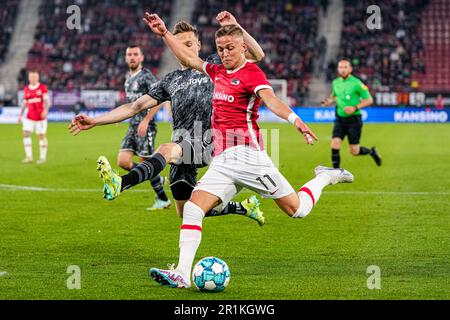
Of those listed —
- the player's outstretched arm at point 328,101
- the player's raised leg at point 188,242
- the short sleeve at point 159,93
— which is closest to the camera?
the player's raised leg at point 188,242

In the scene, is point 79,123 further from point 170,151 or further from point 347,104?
point 347,104

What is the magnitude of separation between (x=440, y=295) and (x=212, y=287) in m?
1.91

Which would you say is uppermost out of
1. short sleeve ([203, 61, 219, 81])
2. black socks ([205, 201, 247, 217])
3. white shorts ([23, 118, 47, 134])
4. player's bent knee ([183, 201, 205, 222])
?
short sleeve ([203, 61, 219, 81])

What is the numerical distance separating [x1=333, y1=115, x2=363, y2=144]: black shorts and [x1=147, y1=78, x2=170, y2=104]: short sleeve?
10204 mm

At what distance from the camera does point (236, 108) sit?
8.09m

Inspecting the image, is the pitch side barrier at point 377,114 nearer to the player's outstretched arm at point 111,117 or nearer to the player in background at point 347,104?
the player in background at point 347,104

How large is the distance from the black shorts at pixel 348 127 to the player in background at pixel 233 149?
11363 mm

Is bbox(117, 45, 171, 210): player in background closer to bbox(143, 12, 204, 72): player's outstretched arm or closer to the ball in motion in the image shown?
bbox(143, 12, 204, 72): player's outstretched arm

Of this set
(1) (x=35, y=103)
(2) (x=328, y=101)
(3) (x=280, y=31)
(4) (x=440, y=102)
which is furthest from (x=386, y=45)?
(2) (x=328, y=101)

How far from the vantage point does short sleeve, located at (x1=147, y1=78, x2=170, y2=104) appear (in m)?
9.53

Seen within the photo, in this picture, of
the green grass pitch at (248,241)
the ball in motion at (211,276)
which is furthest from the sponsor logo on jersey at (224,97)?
the green grass pitch at (248,241)

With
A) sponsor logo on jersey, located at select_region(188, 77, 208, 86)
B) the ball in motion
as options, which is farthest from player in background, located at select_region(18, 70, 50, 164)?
the ball in motion

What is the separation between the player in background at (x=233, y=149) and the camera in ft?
25.7

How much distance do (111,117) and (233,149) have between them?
1.45 meters
